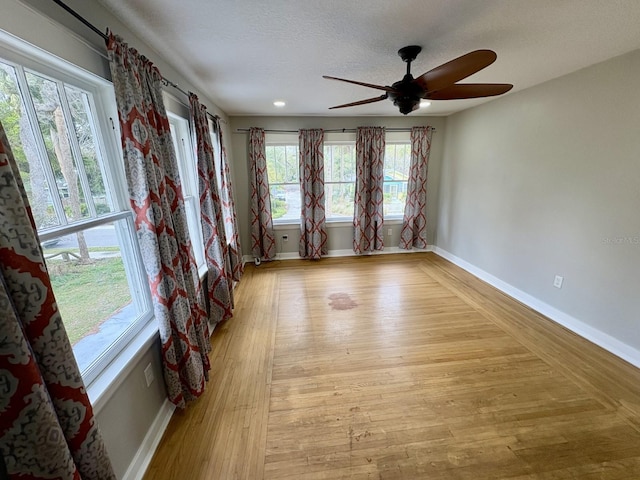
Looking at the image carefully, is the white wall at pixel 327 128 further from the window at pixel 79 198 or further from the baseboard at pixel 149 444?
the baseboard at pixel 149 444

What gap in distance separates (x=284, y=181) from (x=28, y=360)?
394 centimetres

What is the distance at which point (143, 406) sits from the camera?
141 cm

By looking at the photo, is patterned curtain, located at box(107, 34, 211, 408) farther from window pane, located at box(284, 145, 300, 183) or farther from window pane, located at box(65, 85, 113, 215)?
window pane, located at box(284, 145, 300, 183)

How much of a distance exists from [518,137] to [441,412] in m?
3.07

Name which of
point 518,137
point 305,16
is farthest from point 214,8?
point 518,137

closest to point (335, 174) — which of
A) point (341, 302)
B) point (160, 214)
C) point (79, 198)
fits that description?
point (341, 302)

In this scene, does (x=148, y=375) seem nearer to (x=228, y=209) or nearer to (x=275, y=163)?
(x=228, y=209)

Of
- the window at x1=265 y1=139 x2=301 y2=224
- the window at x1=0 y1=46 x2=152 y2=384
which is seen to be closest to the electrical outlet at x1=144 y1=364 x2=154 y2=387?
the window at x1=0 y1=46 x2=152 y2=384

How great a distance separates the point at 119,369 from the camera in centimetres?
122

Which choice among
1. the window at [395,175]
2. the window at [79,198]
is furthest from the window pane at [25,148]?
the window at [395,175]

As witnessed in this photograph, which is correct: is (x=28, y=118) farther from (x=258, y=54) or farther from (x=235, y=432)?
(x=235, y=432)

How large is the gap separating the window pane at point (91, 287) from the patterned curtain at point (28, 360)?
42 centimetres

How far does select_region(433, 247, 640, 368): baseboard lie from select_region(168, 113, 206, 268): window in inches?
143

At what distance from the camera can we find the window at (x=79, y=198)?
98 centimetres
